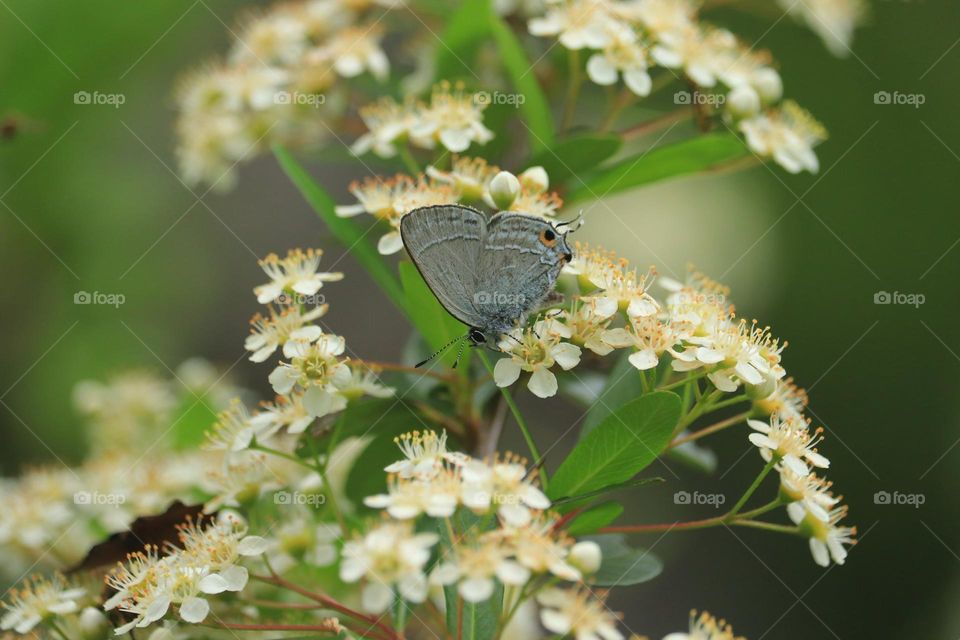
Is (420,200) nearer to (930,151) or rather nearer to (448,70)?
(448,70)

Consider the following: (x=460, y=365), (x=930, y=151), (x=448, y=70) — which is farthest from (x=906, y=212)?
(x=460, y=365)

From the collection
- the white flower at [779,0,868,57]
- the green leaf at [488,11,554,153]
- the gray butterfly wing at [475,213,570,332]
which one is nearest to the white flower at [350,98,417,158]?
the green leaf at [488,11,554,153]

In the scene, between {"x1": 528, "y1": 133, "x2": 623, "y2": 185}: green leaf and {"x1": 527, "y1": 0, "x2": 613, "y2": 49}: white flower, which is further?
{"x1": 527, "y1": 0, "x2": 613, "y2": 49}: white flower

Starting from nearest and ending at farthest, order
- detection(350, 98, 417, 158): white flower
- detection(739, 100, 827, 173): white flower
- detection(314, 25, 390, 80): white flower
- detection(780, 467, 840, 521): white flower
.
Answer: detection(780, 467, 840, 521): white flower < detection(350, 98, 417, 158): white flower < detection(739, 100, 827, 173): white flower < detection(314, 25, 390, 80): white flower

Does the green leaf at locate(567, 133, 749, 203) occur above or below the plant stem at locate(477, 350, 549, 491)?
above

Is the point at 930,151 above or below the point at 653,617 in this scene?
above

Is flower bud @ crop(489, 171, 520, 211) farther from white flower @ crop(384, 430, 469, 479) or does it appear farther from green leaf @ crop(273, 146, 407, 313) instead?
white flower @ crop(384, 430, 469, 479)
